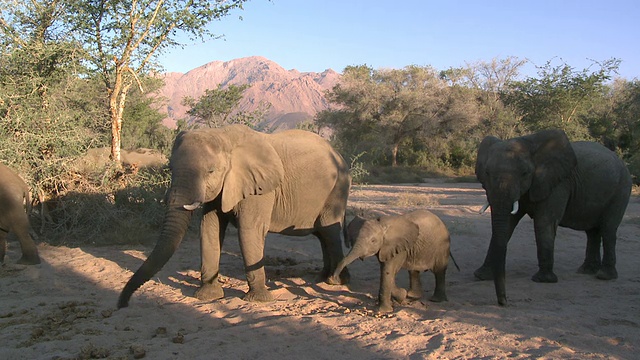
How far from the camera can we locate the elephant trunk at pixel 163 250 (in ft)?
16.6

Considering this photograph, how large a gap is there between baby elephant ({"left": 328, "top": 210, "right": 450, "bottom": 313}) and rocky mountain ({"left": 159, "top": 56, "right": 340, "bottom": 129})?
96452mm

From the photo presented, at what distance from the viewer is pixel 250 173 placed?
599 centimetres

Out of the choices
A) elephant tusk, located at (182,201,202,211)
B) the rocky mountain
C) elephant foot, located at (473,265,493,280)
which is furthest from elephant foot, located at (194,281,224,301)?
the rocky mountain

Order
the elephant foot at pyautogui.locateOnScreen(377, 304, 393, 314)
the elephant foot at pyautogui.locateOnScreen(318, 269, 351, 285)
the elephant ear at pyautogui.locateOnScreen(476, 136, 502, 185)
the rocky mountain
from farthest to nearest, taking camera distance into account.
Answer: the rocky mountain < the elephant ear at pyautogui.locateOnScreen(476, 136, 502, 185) < the elephant foot at pyautogui.locateOnScreen(318, 269, 351, 285) < the elephant foot at pyautogui.locateOnScreen(377, 304, 393, 314)

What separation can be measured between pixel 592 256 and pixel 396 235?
12.4 feet

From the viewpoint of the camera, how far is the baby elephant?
557 centimetres

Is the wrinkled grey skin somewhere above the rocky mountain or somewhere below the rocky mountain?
below

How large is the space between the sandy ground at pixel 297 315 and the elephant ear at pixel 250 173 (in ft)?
4.03

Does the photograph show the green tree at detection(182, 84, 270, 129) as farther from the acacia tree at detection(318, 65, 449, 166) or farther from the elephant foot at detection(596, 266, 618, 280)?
the acacia tree at detection(318, 65, 449, 166)

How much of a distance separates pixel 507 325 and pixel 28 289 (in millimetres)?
5511

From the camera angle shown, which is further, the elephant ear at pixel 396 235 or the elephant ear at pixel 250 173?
the elephant ear at pixel 250 173

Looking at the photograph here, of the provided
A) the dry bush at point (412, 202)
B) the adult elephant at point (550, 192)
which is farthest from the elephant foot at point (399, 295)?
the dry bush at point (412, 202)

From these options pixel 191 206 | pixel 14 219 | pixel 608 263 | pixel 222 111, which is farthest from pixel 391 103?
pixel 191 206

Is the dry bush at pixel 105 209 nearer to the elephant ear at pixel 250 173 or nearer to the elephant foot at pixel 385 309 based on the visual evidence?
the elephant ear at pixel 250 173
